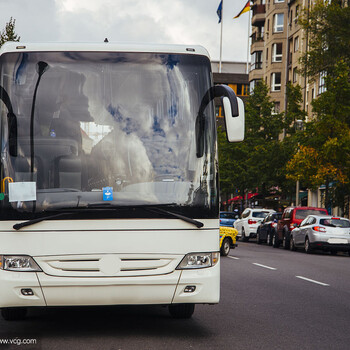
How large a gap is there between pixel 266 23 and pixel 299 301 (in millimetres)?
69046

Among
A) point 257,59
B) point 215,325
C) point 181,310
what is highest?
point 257,59

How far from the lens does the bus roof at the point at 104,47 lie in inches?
321

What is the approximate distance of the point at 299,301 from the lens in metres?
11.9

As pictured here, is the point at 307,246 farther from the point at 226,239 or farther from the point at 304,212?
the point at 226,239

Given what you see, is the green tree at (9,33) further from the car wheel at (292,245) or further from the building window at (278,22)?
the building window at (278,22)

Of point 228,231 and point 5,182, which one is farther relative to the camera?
point 228,231

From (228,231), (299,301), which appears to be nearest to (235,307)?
(299,301)

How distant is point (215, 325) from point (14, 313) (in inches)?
86.6

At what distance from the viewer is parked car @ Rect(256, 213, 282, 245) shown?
36.0 meters

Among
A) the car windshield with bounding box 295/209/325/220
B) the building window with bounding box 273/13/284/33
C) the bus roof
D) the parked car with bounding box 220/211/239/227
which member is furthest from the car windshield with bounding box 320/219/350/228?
the building window with bounding box 273/13/284/33

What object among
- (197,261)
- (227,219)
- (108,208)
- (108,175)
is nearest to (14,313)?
(108,208)

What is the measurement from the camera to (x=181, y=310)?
929cm

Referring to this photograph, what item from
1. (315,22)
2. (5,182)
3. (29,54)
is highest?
(315,22)

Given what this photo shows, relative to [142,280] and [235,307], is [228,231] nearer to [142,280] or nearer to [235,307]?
[235,307]
